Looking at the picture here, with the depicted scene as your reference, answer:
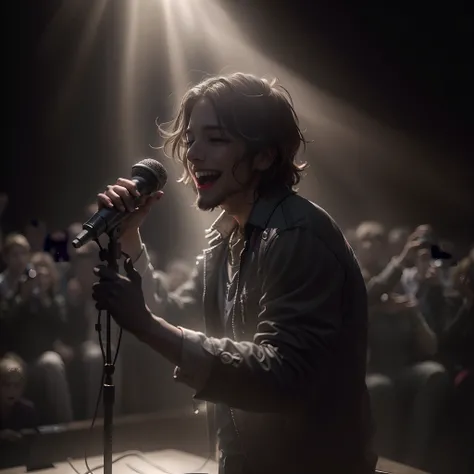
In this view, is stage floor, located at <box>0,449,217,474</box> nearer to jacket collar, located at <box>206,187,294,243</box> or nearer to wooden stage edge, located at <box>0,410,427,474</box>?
wooden stage edge, located at <box>0,410,427,474</box>

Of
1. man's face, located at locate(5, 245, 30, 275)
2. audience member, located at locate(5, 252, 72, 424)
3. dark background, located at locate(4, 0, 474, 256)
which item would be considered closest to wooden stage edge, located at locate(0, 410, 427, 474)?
audience member, located at locate(5, 252, 72, 424)

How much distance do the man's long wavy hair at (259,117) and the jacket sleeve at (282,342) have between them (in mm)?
255

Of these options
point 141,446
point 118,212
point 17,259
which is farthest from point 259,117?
point 17,259

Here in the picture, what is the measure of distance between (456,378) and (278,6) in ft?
10.2

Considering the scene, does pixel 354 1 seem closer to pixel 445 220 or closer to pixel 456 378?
pixel 445 220

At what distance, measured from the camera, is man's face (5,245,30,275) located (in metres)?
3.50

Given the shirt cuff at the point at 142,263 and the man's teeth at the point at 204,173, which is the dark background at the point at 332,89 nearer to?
the shirt cuff at the point at 142,263

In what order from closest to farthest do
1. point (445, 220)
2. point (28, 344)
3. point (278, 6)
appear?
point (28, 344) → point (278, 6) → point (445, 220)

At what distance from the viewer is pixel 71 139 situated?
6.02 m

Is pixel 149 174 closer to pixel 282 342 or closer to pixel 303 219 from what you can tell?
pixel 303 219

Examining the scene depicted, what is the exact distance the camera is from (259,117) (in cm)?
142

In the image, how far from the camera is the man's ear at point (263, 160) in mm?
1435

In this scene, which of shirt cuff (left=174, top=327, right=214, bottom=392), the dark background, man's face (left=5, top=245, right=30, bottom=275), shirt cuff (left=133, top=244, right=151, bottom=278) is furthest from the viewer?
the dark background

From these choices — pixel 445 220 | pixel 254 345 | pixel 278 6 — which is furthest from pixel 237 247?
pixel 445 220
